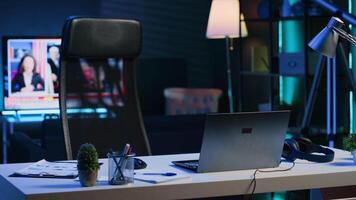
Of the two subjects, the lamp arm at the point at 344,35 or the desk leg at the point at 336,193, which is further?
the lamp arm at the point at 344,35

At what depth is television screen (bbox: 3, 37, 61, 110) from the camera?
5.91 metres

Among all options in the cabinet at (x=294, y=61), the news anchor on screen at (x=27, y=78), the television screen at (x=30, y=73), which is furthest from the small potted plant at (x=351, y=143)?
the news anchor on screen at (x=27, y=78)

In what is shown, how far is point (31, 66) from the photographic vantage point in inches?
235

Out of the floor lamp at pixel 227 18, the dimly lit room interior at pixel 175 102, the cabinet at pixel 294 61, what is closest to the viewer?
the dimly lit room interior at pixel 175 102

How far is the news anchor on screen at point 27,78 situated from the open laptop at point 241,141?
3.67m

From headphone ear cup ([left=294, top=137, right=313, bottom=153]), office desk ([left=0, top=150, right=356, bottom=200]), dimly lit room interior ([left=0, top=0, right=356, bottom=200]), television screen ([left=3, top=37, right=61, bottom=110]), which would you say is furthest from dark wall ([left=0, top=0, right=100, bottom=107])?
headphone ear cup ([left=294, top=137, right=313, bottom=153])

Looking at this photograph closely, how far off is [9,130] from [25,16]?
1.54 meters

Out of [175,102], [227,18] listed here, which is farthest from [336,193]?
[175,102]

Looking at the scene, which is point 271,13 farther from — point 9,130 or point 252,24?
point 9,130

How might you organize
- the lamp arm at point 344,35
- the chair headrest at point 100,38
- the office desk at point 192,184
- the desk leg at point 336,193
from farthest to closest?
the chair headrest at point 100,38 < the lamp arm at point 344,35 < the desk leg at point 336,193 < the office desk at point 192,184

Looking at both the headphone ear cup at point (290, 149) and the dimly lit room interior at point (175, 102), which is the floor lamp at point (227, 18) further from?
the headphone ear cup at point (290, 149)

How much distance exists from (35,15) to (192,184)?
5609 mm

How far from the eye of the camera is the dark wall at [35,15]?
733cm

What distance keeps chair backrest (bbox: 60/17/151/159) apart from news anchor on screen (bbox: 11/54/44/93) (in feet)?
8.79
